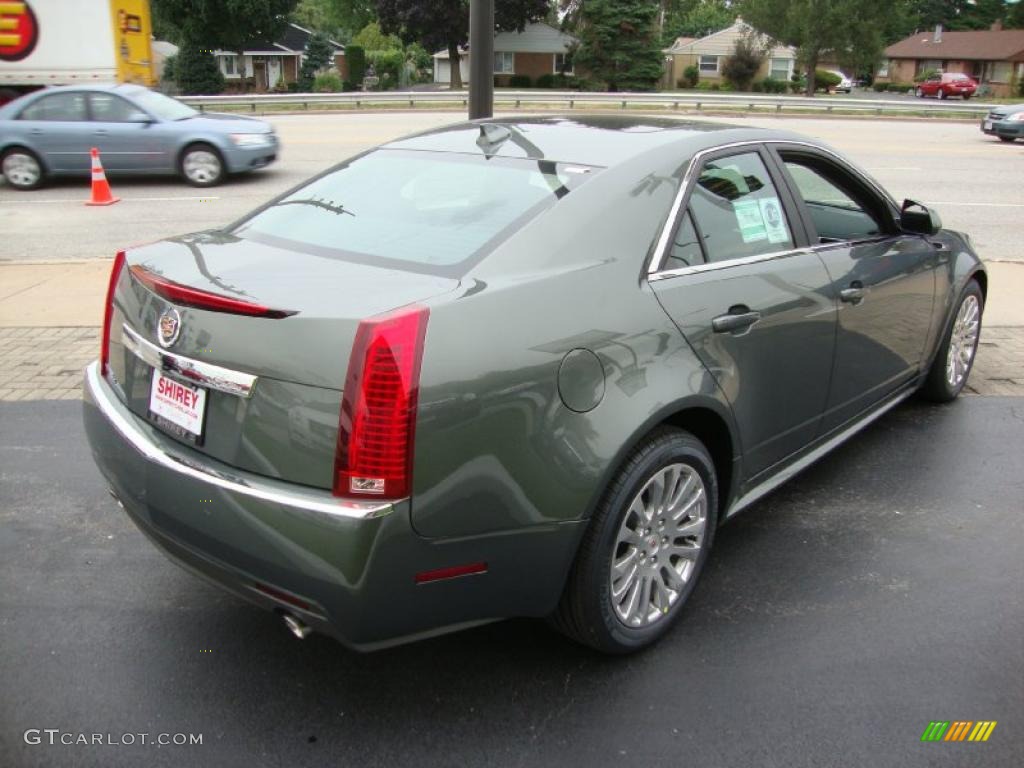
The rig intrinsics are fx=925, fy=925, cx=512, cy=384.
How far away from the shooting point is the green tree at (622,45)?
149 ft

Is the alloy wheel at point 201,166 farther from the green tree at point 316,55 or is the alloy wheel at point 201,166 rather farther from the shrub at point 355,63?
the green tree at point 316,55

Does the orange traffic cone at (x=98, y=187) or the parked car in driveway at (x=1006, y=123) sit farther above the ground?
the parked car in driveway at (x=1006, y=123)

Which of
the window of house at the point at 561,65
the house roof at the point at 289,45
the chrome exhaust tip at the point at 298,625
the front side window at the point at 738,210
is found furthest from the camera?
the house roof at the point at 289,45

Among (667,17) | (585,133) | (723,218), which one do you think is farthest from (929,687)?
(667,17)

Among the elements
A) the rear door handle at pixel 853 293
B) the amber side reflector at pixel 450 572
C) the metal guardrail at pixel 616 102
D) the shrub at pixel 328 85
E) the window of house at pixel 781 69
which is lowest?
the amber side reflector at pixel 450 572

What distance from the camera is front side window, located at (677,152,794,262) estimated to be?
10.9ft

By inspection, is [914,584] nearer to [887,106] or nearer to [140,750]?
[140,750]

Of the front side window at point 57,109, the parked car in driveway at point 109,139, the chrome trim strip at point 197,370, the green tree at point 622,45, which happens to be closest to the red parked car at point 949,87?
the green tree at point 622,45

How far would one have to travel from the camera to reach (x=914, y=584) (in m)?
3.54

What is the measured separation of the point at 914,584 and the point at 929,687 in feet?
2.19

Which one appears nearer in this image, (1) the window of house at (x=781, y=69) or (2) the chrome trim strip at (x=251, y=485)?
(2) the chrome trim strip at (x=251, y=485)

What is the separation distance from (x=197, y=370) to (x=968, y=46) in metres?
89.9

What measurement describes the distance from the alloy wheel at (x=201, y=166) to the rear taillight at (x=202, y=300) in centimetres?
1217

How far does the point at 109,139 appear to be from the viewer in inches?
548
